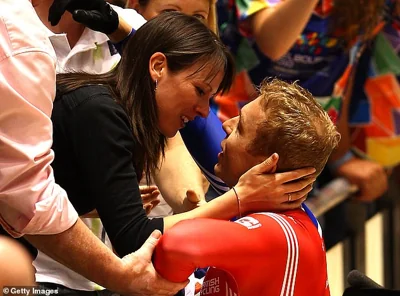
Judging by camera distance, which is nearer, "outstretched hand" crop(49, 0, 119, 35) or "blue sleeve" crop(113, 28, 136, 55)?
"outstretched hand" crop(49, 0, 119, 35)

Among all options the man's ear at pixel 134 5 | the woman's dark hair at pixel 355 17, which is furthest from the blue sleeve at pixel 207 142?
the woman's dark hair at pixel 355 17

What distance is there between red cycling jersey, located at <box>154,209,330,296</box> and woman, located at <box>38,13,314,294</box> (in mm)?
84

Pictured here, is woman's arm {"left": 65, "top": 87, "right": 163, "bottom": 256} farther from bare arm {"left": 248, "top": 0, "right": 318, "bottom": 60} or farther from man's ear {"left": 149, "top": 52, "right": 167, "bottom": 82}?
bare arm {"left": 248, "top": 0, "right": 318, "bottom": 60}

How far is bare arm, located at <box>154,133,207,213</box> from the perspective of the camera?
212 cm

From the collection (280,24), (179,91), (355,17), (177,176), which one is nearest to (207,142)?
(177,176)

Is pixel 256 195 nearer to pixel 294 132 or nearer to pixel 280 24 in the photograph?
pixel 294 132

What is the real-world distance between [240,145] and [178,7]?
1.98 feet

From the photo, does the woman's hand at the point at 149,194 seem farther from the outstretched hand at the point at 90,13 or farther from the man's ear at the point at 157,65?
the outstretched hand at the point at 90,13

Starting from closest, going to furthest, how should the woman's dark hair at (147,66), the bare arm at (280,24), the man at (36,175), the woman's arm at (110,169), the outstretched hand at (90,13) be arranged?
the man at (36,175), the woman's arm at (110,169), the woman's dark hair at (147,66), the outstretched hand at (90,13), the bare arm at (280,24)

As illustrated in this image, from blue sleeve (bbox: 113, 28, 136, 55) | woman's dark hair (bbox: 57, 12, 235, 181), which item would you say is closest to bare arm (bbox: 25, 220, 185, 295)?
woman's dark hair (bbox: 57, 12, 235, 181)

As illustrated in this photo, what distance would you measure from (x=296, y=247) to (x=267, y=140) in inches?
8.5

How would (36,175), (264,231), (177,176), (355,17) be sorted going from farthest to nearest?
(355,17) < (177,176) < (264,231) < (36,175)

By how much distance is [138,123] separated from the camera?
175 cm

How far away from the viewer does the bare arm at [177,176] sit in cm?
212
